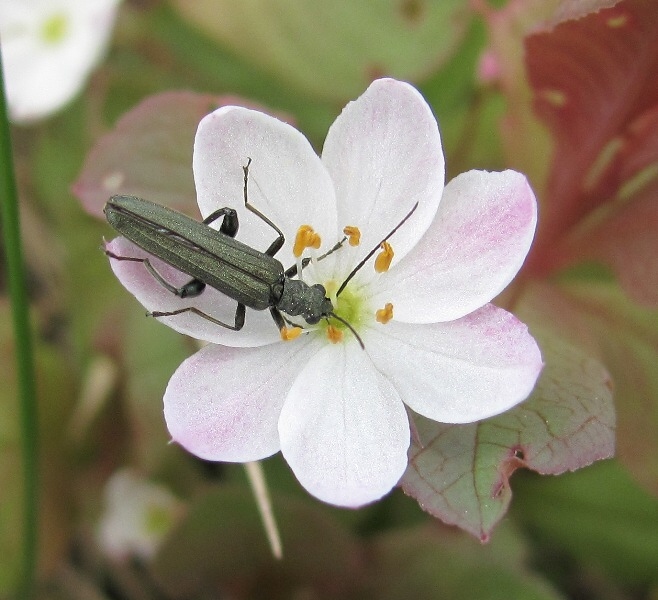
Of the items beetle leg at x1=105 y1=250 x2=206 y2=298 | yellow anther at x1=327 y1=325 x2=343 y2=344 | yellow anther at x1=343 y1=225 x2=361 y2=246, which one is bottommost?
yellow anther at x1=327 y1=325 x2=343 y2=344

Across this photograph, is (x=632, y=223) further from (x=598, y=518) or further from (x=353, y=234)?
(x=598, y=518)

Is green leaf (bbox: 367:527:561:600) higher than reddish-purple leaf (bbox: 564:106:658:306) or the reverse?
the reverse

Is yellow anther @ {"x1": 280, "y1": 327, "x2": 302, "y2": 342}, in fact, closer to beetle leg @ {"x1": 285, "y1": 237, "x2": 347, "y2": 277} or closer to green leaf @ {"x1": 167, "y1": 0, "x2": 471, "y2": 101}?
beetle leg @ {"x1": 285, "y1": 237, "x2": 347, "y2": 277}

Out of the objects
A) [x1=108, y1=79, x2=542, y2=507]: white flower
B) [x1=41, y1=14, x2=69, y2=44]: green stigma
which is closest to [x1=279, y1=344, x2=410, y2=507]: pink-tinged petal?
[x1=108, y1=79, x2=542, y2=507]: white flower

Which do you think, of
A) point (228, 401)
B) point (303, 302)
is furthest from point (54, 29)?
point (228, 401)

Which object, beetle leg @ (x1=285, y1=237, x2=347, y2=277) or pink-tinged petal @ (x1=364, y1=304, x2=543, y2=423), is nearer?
pink-tinged petal @ (x1=364, y1=304, x2=543, y2=423)

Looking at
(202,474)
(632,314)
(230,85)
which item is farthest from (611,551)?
(230,85)
